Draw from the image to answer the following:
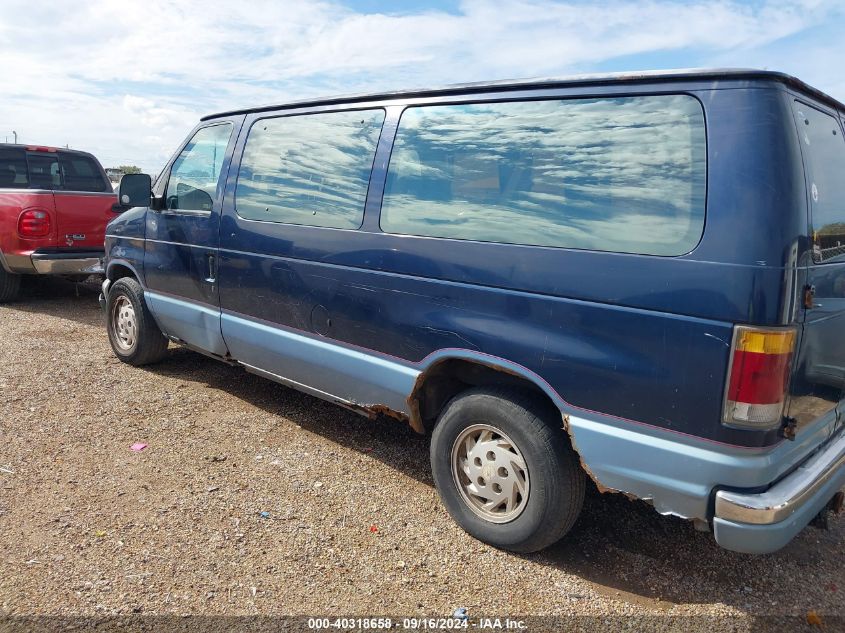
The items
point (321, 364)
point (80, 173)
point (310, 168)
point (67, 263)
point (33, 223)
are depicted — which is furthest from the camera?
point (80, 173)

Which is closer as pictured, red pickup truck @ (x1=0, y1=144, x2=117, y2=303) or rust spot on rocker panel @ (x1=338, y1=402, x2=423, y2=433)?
rust spot on rocker panel @ (x1=338, y1=402, x2=423, y2=433)

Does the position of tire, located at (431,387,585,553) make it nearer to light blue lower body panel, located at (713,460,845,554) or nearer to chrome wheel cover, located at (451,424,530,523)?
chrome wheel cover, located at (451,424,530,523)

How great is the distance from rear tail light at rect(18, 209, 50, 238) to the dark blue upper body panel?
5.36 meters

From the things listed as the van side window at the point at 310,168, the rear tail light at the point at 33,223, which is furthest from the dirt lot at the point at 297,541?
the rear tail light at the point at 33,223

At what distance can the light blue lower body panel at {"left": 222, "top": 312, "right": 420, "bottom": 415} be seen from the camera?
3.53 metres

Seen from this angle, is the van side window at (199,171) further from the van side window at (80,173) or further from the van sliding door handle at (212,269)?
the van side window at (80,173)

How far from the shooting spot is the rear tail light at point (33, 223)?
777cm

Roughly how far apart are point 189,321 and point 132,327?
104cm

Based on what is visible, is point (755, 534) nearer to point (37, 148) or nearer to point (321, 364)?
point (321, 364)

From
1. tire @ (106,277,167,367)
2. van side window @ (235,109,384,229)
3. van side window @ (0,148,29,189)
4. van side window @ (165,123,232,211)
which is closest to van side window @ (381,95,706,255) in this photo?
van side window @ (235,109,384,229)

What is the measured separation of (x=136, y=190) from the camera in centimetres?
520

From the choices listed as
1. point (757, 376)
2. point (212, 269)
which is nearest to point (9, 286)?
point (212, 269)

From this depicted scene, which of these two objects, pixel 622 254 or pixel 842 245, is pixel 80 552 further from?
pixel 842 245

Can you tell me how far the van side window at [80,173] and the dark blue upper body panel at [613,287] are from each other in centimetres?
694
